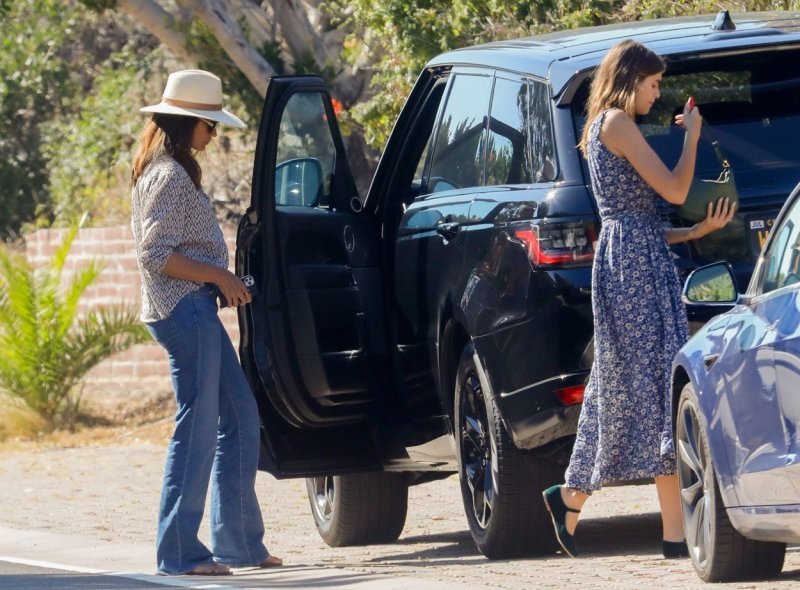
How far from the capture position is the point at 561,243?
6.41 m

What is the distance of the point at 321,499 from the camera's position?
28.7ft

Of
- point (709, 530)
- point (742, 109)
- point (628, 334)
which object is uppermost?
point (742, 109)

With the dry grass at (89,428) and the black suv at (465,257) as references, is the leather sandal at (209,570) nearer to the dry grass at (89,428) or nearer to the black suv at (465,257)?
the black suv at (465,257)

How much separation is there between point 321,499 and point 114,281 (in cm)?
928

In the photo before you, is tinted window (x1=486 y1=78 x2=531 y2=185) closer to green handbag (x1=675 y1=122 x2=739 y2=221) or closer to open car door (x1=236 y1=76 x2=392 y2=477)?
green handbag (x1=675 y1=122 x2=739 y2=221)

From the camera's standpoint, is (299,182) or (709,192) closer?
(709,192)

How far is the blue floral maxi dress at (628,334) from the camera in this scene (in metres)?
6.30

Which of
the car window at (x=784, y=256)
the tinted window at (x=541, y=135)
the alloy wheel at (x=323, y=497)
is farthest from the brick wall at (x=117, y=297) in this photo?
the car window at (x=784, y=256)

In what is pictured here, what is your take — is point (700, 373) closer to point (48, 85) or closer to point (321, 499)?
point (321, 499)

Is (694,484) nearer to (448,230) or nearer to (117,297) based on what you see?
(448,230)

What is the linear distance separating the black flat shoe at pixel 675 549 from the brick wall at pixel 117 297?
10.5 m

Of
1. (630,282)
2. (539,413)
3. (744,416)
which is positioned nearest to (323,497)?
(539,413)

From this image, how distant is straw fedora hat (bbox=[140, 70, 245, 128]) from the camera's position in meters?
7.06

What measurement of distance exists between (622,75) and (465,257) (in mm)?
997
